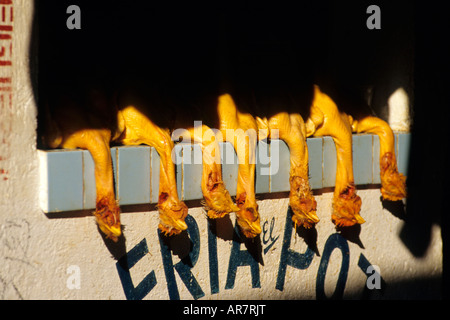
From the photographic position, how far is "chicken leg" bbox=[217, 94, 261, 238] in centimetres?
348

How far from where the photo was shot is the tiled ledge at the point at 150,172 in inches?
120

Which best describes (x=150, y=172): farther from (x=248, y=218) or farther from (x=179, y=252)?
(x=248, y=218)

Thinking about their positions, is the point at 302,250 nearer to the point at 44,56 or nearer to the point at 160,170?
the point at 160,170

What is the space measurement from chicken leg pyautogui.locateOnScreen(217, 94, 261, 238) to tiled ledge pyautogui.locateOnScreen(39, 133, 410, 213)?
0.04m

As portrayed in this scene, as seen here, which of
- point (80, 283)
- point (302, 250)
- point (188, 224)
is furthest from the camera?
point (302, 250)

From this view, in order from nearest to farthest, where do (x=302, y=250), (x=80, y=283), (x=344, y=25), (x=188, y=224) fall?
(x=80, y=283) → (x=188, y=224) → (x=302, y=250) → (x=344, y=25)

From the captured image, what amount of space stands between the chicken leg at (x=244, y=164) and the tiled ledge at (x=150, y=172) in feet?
0.15

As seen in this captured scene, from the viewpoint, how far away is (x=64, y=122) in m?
3.20

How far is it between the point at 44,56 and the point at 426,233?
2.58m

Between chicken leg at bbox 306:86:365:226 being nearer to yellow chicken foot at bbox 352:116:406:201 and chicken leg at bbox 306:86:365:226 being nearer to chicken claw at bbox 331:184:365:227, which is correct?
chicken claw at bbox 331:184:365:227

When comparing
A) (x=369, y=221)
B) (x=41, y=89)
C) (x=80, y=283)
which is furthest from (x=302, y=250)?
(x=41, y=89)

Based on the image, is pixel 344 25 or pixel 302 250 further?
pixel 344 25

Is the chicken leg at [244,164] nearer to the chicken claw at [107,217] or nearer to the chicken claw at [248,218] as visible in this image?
the chicken claw at [248,218]

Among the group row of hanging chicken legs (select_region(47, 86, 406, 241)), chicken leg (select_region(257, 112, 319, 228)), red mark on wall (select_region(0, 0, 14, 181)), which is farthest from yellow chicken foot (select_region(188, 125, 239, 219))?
red mark on wall (select_region(0, 0, 14, 181))
